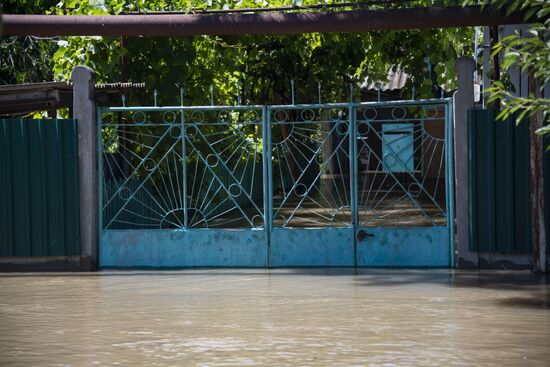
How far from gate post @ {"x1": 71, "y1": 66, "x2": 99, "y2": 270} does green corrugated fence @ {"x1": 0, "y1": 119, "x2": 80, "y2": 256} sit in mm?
67

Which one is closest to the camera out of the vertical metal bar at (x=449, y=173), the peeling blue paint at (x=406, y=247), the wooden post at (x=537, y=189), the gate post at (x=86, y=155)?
the wooden post at (x=537, y=189)

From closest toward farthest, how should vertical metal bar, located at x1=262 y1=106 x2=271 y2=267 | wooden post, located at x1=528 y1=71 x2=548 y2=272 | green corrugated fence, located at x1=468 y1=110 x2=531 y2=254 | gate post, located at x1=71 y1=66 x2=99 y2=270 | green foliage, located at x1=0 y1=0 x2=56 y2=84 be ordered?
wooden post, located at x1=528 y1=71 x2=548 y2=272
green corrugated fence, located at x1=468 y1=110 x2=531 y2=254
vertical metal bar, located at x1=262 y1=106 x2=271 y2=267
gate post, located at x1=71 y1=66 x2=99 y2=270
green foliage, located at x1=0 y1=0 x2=56 y2=84

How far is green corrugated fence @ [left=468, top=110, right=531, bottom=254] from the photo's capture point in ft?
37.4

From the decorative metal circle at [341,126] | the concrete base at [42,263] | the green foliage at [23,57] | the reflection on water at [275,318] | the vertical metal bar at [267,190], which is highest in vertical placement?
the green foliage at [23,57]

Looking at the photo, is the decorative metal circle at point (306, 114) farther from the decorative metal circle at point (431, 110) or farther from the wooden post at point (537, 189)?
the wooden post at point (537, 189)

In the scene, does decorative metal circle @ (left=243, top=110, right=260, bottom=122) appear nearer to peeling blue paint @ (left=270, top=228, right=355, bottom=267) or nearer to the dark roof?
the dark roof

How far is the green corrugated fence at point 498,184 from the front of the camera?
11406mm

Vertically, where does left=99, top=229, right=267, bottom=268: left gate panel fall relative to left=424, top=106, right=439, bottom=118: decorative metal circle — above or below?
below

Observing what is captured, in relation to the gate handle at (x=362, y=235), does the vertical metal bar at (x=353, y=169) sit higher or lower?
higher

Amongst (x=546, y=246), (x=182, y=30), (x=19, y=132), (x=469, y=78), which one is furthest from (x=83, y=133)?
(x=546, y=246)

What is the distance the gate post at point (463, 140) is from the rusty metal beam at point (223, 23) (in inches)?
22.2

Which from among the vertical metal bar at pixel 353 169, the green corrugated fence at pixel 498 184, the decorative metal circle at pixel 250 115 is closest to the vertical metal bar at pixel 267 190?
the vertical metal bar at pixel 353 169

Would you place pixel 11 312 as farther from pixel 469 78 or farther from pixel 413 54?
pixel 413 54

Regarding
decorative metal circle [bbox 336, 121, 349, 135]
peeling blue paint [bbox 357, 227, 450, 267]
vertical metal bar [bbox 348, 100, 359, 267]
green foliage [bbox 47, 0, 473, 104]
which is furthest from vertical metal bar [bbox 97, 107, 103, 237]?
peeling blue paint [bbox 357, 227, 450, 267]
